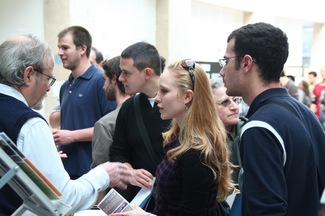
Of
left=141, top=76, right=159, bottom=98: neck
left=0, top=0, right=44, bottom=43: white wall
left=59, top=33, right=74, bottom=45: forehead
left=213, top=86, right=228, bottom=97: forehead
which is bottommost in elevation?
left=213, top=86, right=228, bottom=97: forehead

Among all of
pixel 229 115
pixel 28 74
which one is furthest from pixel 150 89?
pixel 28 74

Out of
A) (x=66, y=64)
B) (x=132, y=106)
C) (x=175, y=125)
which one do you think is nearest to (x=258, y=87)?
(x=175, y=125)

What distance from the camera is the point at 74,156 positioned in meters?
4.32

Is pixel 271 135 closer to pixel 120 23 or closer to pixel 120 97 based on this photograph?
pixel 120 97

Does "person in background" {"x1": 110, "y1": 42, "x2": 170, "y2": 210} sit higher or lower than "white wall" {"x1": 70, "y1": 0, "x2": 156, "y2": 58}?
lower

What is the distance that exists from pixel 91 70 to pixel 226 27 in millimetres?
12036

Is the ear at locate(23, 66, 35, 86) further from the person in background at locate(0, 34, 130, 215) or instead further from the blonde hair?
the blonde hair

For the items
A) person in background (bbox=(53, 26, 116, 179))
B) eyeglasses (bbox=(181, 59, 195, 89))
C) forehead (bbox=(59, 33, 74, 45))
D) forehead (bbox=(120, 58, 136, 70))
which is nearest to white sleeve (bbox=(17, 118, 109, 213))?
eyeglasses (bbox=(181, 59, 195, 89))

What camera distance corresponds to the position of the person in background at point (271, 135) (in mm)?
1889

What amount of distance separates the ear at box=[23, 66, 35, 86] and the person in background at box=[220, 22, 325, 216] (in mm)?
920

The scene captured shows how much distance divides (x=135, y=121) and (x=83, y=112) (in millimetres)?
1152

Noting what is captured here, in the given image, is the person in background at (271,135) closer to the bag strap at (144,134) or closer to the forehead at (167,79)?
the forehead at (167,79)

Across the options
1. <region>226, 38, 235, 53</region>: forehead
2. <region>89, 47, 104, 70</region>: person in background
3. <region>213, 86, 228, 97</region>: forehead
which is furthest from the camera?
<region>89, 47, 104, 70</region>: person in background

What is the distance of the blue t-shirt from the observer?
4.25 meters
